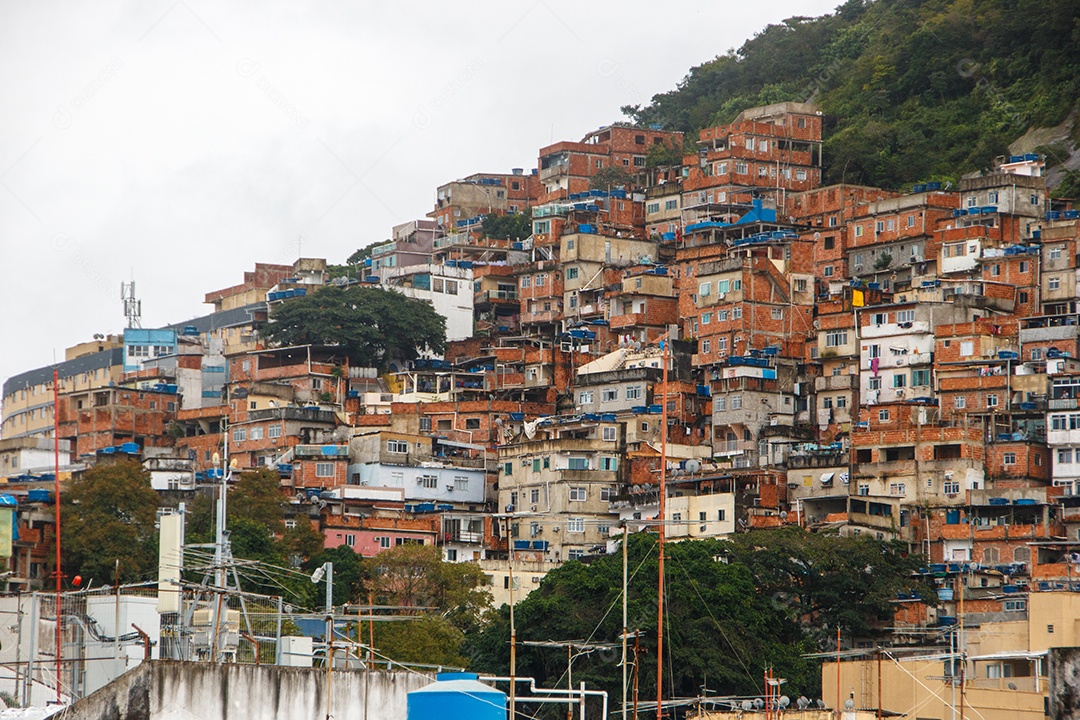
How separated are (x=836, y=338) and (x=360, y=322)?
20778mm

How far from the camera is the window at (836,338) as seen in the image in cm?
6788

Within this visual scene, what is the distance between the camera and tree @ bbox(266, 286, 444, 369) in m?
78.6

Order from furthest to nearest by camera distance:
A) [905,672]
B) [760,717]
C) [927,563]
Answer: [927,563] → [905,672] → [760,717]

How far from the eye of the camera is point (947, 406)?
62469mm

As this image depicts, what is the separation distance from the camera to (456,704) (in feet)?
56.7

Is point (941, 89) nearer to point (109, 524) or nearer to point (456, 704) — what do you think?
point (109, 524)

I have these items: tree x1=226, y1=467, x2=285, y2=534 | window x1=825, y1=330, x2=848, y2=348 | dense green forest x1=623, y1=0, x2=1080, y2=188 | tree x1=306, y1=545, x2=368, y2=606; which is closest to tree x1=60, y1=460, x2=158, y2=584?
tree x1=226, y1=467, x2=285, y2=534

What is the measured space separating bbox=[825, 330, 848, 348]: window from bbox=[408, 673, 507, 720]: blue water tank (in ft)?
169

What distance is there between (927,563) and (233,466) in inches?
1080

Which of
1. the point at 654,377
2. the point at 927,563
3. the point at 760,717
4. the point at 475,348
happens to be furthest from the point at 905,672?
the point at 475,348

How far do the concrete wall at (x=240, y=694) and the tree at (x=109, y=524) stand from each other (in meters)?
35.9

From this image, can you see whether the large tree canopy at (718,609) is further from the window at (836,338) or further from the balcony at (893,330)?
the window at (836,338)

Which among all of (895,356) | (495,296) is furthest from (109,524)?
(495,296)

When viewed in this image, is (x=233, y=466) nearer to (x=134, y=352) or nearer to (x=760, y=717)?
(x=134, y=352)
